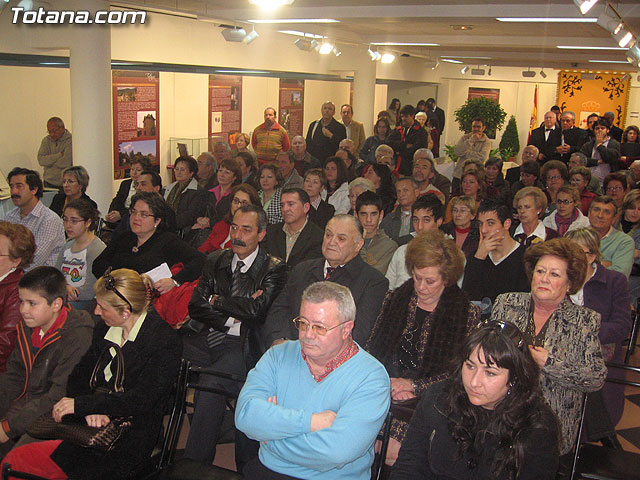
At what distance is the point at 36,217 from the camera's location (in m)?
5.16

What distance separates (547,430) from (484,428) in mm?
221

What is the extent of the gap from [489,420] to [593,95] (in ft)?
73.6

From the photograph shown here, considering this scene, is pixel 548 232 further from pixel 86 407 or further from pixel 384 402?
pixel 86 407

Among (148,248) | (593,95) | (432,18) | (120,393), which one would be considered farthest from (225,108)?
(593,95)

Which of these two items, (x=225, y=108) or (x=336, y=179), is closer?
(x=336, y=179)

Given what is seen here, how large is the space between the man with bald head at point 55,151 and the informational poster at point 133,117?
2.79 feet

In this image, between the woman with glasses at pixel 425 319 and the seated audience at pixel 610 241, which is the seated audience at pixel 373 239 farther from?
the seated audience at pixel 610 241

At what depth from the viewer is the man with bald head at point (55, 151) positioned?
836 cm

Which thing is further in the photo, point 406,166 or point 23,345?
point 406,166

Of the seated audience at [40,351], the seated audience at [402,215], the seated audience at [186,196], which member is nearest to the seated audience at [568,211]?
the seated audience at [402,215]

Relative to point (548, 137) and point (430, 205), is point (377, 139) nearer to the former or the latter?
point (548, 137)

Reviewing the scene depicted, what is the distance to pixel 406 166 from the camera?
10344mm

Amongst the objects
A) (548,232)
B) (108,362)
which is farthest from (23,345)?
(548,232)

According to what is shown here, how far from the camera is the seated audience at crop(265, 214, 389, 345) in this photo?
144 inches
